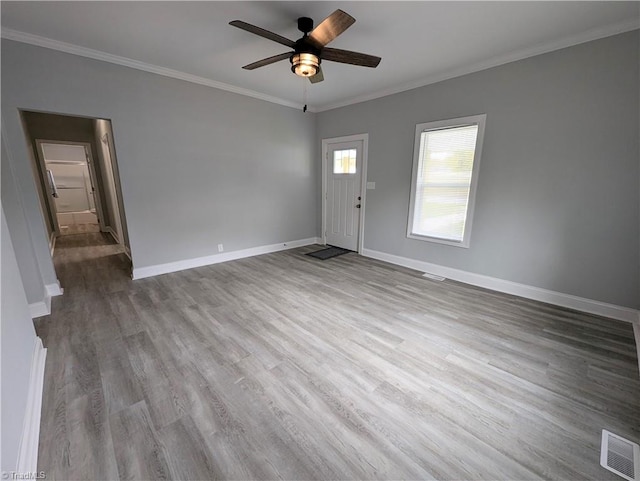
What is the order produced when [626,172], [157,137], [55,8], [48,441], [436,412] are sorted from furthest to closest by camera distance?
[157,137] < [626,172] < [55,8] < [436,412] < [48,441]

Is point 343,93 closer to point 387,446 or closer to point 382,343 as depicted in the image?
point 382,343

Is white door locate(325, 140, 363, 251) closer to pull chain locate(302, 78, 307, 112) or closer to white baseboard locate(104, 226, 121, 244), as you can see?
pull chain locate(302, 78, 307, 112)

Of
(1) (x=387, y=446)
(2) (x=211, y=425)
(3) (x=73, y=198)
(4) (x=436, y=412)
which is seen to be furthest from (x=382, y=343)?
(3) (x=73, y=198)

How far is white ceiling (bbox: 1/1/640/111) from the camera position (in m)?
2.15

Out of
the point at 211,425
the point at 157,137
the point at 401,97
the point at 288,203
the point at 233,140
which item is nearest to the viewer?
the point at 211,425

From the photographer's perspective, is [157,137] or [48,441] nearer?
[48,441]

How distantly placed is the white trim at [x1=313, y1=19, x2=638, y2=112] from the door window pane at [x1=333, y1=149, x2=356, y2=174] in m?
0.93

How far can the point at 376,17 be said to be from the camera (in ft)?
7.48

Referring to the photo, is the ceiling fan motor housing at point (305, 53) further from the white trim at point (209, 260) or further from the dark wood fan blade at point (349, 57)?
the white trim at point (209, 260)

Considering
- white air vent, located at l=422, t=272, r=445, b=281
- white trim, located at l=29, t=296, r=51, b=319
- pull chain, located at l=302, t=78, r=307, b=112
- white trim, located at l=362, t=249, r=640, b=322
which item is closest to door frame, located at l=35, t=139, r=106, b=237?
white trim, located at l=29, t=296, r=51, b=319

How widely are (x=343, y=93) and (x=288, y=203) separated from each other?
7.26ft

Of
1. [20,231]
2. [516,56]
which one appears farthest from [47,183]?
[516,56]

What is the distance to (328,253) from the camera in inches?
198

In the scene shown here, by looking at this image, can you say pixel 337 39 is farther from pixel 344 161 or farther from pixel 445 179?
pixel 344 161
